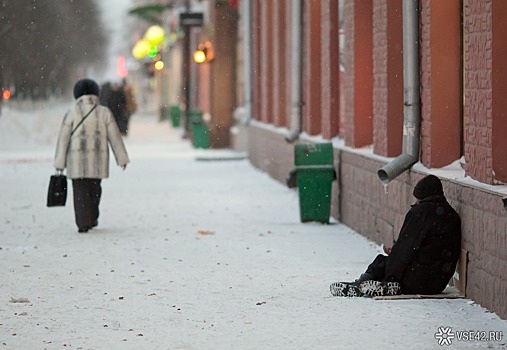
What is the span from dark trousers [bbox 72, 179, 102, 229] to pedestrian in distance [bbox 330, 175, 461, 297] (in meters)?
5.51

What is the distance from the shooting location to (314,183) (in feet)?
51.6

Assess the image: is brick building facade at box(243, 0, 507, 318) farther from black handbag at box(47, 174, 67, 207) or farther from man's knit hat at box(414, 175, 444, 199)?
black handbag at box(47, 174, 67, 207)

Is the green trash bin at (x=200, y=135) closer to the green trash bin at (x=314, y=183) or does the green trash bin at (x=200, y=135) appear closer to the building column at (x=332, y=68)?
the building column at (x=332, y=68)

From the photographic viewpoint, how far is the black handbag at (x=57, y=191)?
14742 mm

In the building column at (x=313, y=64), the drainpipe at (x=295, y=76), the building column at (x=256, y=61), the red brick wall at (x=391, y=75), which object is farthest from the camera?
the building column at (x=256, y=61)

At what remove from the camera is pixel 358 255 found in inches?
502

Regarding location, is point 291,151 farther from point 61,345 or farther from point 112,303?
point 61,345

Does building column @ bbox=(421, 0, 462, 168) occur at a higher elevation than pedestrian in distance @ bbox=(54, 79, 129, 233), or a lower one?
higher

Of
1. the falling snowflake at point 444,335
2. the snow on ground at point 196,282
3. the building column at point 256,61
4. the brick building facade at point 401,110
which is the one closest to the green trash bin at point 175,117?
the building column at point 256,61

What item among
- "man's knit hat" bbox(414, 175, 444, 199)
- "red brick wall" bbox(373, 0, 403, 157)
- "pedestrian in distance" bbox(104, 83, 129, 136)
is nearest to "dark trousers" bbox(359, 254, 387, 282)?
"man's knit hat" bbox(414, 175, 444, 199)

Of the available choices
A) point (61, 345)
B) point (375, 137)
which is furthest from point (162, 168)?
point (61, 345)

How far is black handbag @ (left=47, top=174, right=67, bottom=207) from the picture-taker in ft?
48.4

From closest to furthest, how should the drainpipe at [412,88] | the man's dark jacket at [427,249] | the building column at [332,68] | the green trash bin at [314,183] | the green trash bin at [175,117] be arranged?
the man's dark jacket at [427,249] → the drainpipe at [412,88] → the green trash bin at [314,183] → the building column at [332,68] → the green trash bin at [175,117]

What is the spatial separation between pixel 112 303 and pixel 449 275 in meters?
2.50
